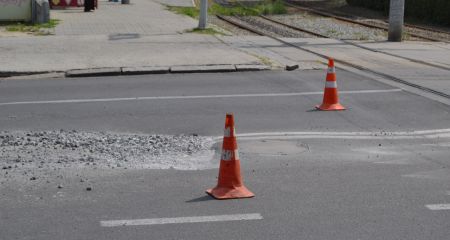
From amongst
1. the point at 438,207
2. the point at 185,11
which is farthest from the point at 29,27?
the point at 438,207

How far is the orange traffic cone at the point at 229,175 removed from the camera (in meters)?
7.64

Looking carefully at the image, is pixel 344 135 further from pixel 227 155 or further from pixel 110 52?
pixel 110 52

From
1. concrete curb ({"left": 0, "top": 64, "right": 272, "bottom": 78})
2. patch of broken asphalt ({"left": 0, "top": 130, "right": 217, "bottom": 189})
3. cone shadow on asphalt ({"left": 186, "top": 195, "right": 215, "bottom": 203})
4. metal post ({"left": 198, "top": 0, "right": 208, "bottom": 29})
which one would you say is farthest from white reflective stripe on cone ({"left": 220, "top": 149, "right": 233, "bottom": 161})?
metal post ({"left": 198, "top": 0, "right": 208, "bottom": 29})

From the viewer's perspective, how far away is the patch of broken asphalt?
8.53 m

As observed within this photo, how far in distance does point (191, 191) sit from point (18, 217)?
1.63m

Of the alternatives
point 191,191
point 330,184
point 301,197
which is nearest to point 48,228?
point 191,191

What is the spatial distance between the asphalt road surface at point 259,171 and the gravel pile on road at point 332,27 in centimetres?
1128

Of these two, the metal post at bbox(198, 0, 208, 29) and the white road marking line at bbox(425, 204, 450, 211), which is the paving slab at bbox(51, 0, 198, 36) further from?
the white road marking line at bbox(425, 204, 450, 211)

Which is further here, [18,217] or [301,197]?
[301,197]

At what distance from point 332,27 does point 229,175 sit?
21.8 meters

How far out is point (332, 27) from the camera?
94.8 feet

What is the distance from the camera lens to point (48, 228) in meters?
6.68

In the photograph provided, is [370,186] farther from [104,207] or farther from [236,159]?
[104,207]

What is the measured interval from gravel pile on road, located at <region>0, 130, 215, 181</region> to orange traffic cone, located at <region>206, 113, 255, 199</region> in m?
1.10
